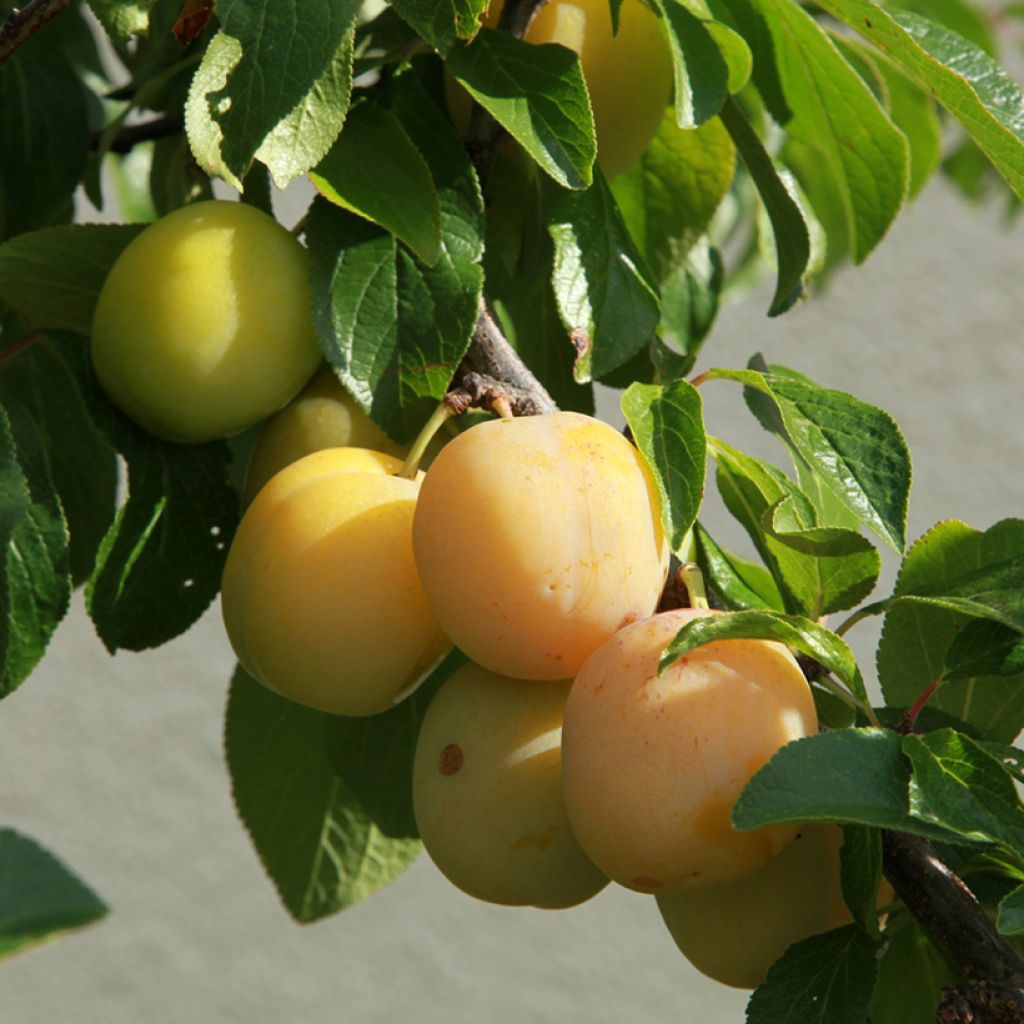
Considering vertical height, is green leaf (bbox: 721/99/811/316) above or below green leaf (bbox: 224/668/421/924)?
above

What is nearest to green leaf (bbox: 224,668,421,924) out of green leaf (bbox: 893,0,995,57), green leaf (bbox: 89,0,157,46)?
green leaf (bbox: 89,0,157,46)

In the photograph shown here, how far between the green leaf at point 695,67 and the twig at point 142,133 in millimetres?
183

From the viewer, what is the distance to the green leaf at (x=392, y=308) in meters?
0.37

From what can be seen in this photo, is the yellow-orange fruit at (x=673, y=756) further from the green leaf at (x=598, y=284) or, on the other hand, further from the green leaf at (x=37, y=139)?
the green leaf at (x=37, y=139)

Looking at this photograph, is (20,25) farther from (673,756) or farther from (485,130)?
(673,756)

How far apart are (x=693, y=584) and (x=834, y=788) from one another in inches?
3.1

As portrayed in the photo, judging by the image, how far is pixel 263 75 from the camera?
329 mm

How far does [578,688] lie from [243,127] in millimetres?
151

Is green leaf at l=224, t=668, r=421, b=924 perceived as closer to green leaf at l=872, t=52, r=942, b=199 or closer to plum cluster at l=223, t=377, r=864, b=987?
plum cluster at l=223, t=377, r=864, b=987

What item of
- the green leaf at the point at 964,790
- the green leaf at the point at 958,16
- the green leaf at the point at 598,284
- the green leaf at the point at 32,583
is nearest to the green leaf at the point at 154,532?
the green leaf at the point at 32,583

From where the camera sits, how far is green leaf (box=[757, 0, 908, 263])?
42 centimetres

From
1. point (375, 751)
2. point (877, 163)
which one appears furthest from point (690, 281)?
point (375, 751)

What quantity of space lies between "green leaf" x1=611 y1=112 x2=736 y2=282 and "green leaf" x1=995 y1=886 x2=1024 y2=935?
0.26 meters

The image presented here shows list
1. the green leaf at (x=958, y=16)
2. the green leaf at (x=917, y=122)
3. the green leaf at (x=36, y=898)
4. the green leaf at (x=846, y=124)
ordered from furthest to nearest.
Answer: the green leaf at (x=958, y=16) < the green leaf at (x=917, y=122) < the green leaf at (x=846, y=124) < the green leaf at (x=36, y=898)
